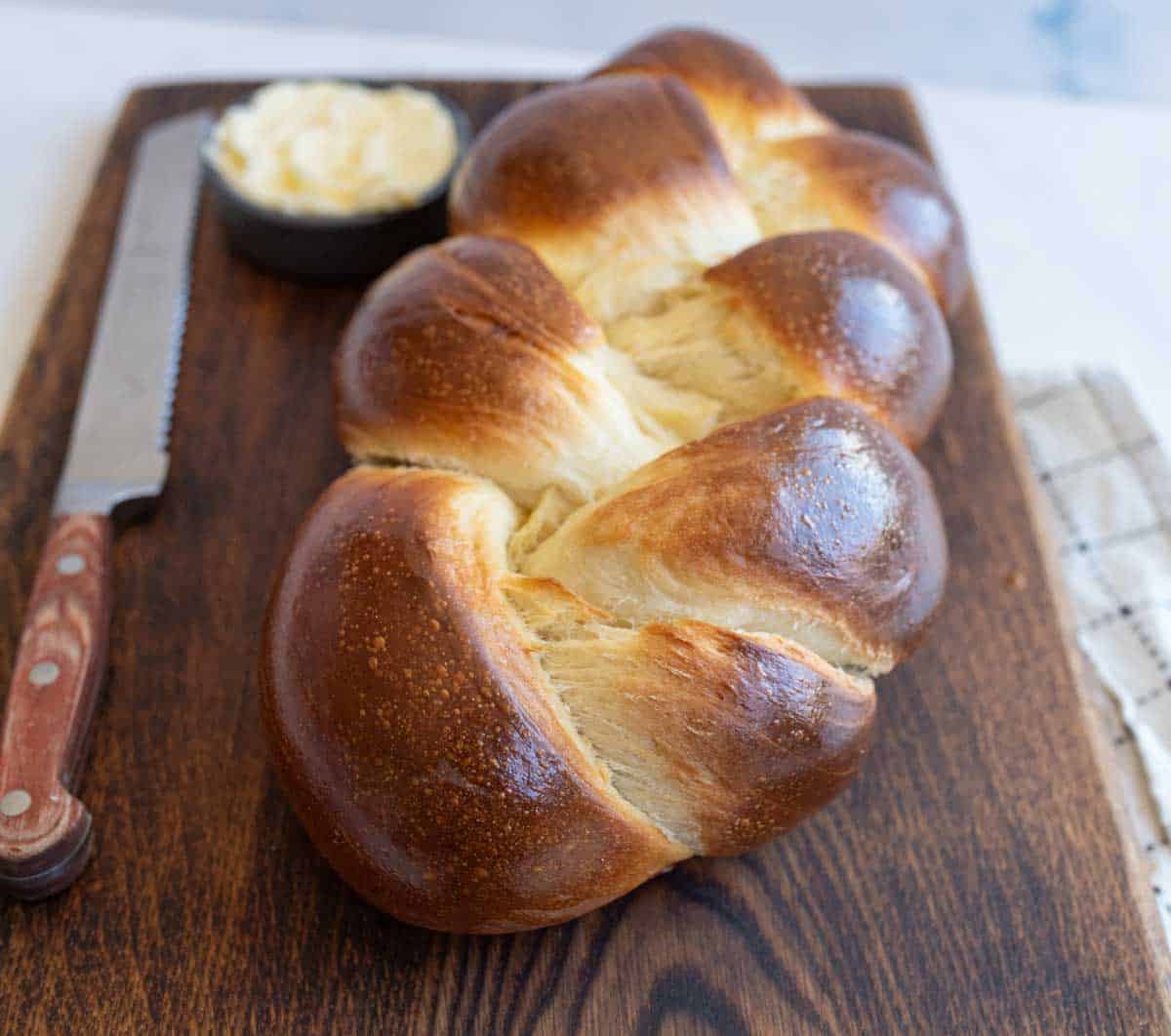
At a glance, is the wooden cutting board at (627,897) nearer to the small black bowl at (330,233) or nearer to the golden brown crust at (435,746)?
the golden brown crust at (435,746)

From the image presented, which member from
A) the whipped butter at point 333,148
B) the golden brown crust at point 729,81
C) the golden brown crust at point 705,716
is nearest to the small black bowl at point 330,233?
the whipped butter at point 333,148

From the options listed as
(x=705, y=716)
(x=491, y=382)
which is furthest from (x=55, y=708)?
(x=705, y=716)

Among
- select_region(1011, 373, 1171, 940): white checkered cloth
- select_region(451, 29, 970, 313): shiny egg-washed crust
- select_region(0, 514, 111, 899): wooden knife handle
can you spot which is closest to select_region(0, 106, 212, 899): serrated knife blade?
select_region(0, 514, 111, 899): wooden knife handle

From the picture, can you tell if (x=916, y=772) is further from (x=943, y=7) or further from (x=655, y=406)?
(x=943, y=7)

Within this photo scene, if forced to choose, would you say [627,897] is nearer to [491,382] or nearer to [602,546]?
[602,546]

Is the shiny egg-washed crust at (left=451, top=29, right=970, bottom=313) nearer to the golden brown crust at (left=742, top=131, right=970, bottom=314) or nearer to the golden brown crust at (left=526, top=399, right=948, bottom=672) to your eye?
the golden brown crust at (left=742, top=131, right=970, bottom=314)

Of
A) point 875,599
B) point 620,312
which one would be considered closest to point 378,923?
point 875,599
